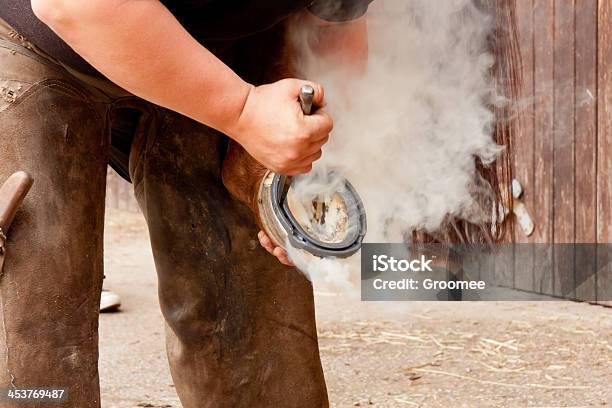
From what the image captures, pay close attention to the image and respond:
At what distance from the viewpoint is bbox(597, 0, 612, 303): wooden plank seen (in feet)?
11.8

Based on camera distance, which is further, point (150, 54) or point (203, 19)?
point (203, 19)

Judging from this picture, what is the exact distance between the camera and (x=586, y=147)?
12.2ft

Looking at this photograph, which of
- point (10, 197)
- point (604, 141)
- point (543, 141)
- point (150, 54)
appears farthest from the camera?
point (543, 141)

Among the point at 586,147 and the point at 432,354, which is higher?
the point at 586,147

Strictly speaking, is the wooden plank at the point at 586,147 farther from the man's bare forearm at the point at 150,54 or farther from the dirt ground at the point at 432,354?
the man's bare forearm at the point at 150,54

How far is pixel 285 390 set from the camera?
1640 millimetres

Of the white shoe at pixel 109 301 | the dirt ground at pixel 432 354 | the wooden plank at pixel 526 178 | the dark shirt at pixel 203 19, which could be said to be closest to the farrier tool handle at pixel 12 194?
the dark shirt at pixel 203 19

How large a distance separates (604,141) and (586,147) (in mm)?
88

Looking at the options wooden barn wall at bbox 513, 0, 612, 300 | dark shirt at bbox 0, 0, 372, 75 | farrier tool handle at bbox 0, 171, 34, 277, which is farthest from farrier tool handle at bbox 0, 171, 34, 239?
wooden barn wall at bbox 513, 0, 612, 300

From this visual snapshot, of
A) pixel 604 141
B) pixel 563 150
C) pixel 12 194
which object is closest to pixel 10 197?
pixel 12 194

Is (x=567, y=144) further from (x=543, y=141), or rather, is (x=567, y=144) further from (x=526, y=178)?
(x=526, y=178)

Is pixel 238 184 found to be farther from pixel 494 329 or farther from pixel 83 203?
pixel 494 329

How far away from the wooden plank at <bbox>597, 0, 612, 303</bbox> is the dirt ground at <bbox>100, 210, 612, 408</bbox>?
0.22m

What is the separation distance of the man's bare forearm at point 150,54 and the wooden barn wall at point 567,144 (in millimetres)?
2589
